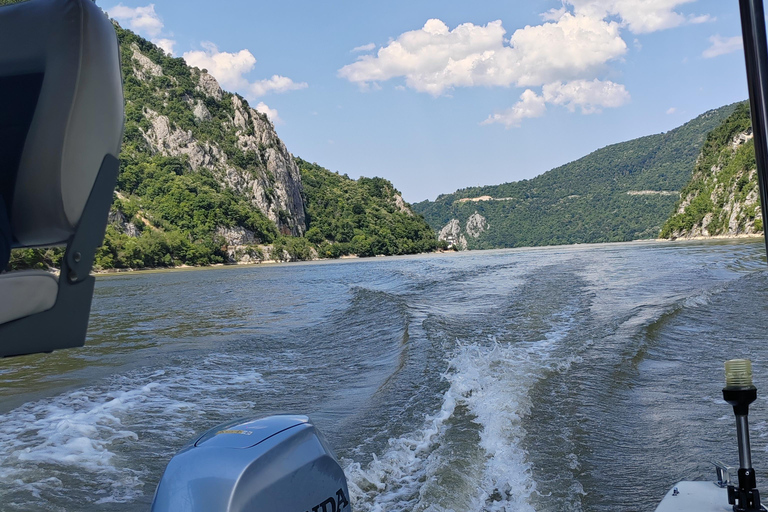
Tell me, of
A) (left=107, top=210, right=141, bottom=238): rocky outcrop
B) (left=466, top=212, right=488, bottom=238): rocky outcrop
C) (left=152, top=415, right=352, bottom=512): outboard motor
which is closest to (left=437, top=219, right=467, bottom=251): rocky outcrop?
(left=466, top=212, right=488, bottom=238): rocky outcrop

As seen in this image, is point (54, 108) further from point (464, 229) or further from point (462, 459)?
point (464, 229)

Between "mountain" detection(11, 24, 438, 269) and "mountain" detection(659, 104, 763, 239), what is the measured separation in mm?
37629

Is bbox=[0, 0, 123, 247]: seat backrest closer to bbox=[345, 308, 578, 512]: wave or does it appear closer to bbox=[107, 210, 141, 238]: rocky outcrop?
bbox=[345, 308, 578, 512]: wave

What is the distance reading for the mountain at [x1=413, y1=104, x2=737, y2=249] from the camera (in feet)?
317

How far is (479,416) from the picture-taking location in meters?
3.88

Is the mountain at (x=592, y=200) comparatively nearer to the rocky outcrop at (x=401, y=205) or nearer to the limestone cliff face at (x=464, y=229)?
the limestone cliff face at (x=464, y=229)

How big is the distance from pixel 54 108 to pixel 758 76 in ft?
5.11

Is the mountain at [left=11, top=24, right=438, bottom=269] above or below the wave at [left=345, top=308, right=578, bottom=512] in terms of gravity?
above

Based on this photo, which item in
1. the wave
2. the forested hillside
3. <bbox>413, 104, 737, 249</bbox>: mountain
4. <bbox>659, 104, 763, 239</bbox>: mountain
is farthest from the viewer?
<bbox>413, 104, 737, 249</bbox>: mountain

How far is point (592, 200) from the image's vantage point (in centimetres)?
11019

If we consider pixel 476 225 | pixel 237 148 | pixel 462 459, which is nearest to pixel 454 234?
pixel 476 225

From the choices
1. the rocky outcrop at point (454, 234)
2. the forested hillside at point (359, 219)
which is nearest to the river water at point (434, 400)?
the forested hillside at point (359, 219)

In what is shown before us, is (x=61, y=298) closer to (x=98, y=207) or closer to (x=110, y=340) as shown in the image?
(x=98, y=207)

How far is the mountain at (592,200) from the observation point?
3809 inches
